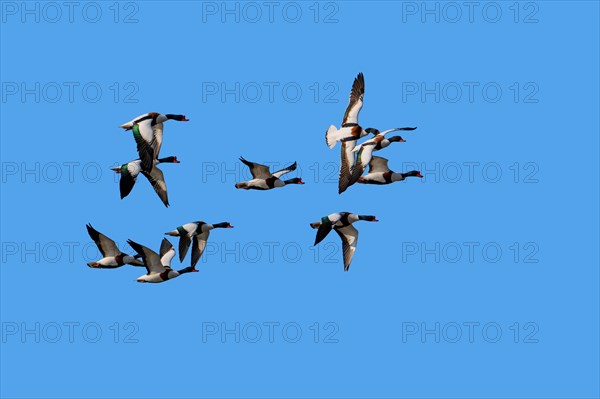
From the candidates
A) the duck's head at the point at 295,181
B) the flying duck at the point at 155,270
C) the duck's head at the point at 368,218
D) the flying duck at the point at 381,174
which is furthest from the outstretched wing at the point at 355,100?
the flying duck at the point at 155,270

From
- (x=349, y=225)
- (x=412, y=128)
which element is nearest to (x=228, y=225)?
(x=349, y=225)

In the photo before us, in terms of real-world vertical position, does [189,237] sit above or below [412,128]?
below

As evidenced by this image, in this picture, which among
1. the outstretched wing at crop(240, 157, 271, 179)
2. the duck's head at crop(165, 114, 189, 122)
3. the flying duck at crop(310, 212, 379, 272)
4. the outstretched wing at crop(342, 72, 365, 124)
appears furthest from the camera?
the outstretched wing at crop(342, 72, 365, 124)

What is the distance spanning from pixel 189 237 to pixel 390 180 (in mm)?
5879

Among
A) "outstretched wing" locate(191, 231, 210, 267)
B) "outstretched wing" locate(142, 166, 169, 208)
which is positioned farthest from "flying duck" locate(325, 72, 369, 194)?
"outstretched wing" locate(142, 166, 169, 208)

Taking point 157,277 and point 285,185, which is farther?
point 285,185

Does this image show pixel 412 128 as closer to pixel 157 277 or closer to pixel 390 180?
pixel 390 180

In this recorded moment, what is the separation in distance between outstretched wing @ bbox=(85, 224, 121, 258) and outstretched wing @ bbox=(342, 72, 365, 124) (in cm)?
758

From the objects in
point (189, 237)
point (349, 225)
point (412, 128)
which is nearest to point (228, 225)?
point (189, 237)

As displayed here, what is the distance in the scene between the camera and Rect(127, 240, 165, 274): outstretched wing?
3094cm

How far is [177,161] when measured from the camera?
33219mm

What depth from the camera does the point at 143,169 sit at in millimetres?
32156

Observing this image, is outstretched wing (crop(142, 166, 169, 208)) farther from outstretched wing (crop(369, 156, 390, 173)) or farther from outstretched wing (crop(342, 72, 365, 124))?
outstretched wing (crop(369, 156, 390, 173))

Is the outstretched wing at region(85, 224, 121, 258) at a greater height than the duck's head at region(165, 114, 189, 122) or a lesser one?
lesser
